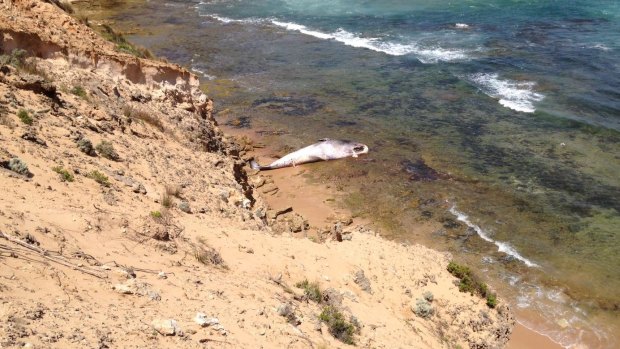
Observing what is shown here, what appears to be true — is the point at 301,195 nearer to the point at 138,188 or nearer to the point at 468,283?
the point at 468,283

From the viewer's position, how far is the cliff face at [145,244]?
23.3ft

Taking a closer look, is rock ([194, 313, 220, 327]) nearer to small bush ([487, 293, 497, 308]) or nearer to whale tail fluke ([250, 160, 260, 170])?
small bush ([487, 293, 497, 308])

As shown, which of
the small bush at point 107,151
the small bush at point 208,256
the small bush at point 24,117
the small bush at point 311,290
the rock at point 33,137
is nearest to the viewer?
the small bush at point 208,256

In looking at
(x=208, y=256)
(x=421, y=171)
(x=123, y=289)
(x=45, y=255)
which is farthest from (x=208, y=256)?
(x=421, y=171)

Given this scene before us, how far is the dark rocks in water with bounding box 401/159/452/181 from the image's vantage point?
2184 cm

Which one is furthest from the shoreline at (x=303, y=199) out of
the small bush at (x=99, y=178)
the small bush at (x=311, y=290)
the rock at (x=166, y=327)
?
the rock at (x=166, y=327)

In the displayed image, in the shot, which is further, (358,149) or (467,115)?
(467,115)

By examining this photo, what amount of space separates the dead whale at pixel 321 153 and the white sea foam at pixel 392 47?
547 inches

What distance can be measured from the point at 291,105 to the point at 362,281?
18.2 metres

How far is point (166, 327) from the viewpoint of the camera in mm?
7098

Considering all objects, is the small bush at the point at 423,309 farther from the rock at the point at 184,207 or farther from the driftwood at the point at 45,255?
the driftwood at the point at 45,255

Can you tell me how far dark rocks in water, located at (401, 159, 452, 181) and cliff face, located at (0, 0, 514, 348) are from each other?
7080mm

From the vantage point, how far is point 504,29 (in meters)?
41.3

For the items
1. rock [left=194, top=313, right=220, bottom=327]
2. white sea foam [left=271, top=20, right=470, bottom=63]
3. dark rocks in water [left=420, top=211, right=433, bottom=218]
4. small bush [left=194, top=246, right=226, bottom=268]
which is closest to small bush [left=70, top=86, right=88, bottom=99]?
small bush [left=194, top=246, right=226, bottom=268]
